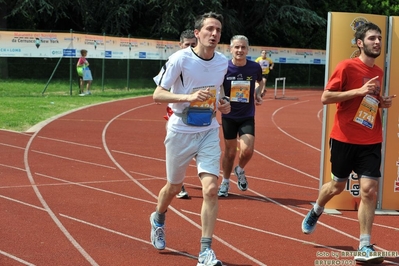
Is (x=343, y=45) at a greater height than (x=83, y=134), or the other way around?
(x=343, y=45)

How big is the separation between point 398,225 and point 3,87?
71.6 ft

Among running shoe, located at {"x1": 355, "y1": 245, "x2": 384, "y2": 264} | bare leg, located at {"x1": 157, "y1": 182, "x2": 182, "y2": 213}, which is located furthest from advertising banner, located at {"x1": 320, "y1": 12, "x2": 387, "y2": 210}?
bare leg, located at {"x1": 157, "y1": 182, "x2": 182, "y2": 213}

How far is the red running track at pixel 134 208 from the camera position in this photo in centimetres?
641

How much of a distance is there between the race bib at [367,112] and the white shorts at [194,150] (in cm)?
127

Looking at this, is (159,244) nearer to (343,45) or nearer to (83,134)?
(343,45)

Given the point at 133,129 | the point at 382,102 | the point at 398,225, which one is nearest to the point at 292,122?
the point at 133,129

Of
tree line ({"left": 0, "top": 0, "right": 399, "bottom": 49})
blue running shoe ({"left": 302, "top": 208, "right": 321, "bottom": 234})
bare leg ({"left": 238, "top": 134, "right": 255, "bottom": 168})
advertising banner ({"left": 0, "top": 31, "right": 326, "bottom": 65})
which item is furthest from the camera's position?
tree line ({"left": 0, "top": 0, "right": 399, "bottom": 49})

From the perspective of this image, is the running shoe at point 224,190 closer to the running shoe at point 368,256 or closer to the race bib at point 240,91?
the race bib at point 240,91

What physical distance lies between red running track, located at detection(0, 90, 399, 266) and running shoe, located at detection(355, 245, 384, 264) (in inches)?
5.3

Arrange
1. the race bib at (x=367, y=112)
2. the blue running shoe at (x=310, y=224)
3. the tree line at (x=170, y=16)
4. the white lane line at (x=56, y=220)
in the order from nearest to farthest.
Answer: the white lane line at (x=56, y=220) → the race bib at (x=367, y=112) → the blue running shoe at (x=310, y=224) → the tree line at (x=170, y=16)

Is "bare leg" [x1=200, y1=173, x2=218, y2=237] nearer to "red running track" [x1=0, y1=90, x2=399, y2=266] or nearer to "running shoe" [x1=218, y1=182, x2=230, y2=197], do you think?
"red running track" [x1=0, y1=90, x2=399, y2=266]

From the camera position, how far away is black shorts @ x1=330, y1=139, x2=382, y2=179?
21.0 ft

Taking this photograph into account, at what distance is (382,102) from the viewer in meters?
6.48

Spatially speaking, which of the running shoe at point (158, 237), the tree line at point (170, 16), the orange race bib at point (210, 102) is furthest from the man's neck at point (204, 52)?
the tree line at point (170, 16)
